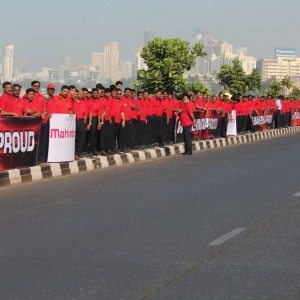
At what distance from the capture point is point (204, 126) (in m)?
31.9

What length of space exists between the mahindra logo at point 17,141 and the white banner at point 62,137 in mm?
1073

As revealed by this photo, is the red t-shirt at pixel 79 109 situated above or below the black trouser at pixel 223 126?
above

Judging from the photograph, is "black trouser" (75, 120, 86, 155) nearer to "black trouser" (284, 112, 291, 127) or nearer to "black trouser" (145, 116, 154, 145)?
"black trouser" (145, 116, 154, 145)

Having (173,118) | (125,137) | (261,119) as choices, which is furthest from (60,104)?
(261,119)

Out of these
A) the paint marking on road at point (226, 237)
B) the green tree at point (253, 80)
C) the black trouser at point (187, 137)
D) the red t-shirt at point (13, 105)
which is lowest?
the paint marking on road at point (226, 237)

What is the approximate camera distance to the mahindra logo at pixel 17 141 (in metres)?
16.0

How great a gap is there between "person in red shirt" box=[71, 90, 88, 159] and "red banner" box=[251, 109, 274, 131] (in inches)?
784

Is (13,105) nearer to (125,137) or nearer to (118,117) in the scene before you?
(118,117)

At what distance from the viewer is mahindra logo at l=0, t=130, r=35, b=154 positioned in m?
16.0

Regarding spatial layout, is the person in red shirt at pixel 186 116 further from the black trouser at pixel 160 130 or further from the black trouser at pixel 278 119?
the black trouser at pixel 278 119

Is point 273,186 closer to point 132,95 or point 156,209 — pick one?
point 156,209

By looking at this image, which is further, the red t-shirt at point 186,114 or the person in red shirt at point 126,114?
the red t-shirt at point 186,114

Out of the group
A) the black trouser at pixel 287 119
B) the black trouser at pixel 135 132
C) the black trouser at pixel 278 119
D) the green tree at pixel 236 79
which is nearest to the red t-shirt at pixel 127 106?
the black trouser at pixel 135 132

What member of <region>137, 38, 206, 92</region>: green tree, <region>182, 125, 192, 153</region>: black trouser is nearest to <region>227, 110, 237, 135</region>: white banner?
<region>137, 38, 206, 92</region>: green tree
